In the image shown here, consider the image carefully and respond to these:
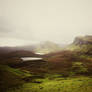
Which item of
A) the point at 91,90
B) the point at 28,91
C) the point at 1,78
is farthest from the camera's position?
the point at 1,78

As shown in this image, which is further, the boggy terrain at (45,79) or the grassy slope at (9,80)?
the grassy slope at (9,80)

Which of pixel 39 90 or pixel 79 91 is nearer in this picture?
pixel 79 91

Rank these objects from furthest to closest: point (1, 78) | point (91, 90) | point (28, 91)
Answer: point (1, 78) → point (28, 91) → point (91, 90)

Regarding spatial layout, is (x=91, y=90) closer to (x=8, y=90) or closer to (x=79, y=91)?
(x=79, y=91)

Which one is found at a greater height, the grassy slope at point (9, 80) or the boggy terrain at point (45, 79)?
the grassy slope at point (9, 80)

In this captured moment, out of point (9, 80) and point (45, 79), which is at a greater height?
point (9, 80)

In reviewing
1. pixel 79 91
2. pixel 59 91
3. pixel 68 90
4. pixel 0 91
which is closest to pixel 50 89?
pixel 59 91

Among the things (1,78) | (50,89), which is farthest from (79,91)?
(1,78)

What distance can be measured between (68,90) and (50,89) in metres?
6.32

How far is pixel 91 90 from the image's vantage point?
1220 inches

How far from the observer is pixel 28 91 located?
33.0 meters

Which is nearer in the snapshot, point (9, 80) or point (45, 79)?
point (9, 80)

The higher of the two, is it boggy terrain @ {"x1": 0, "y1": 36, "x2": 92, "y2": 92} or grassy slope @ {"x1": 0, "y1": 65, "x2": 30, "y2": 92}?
grassy slope @ {"x1": 0, "y1": 65, "x2": 30, "y2": 92}

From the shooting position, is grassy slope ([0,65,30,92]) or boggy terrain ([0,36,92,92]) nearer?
boggy terrain ([0,36,92,92])
